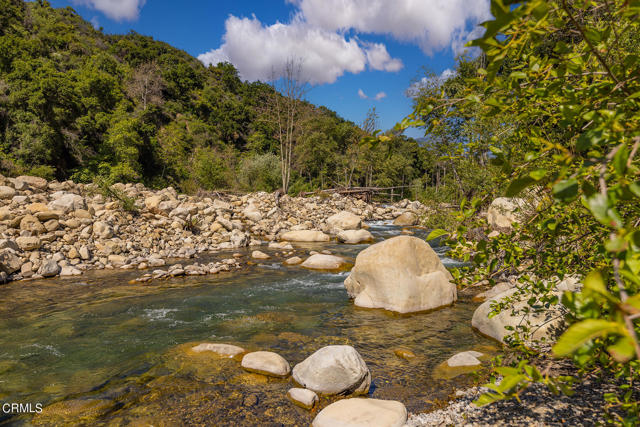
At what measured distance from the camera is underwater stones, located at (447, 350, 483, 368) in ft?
16.2

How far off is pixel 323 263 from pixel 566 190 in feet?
34.2

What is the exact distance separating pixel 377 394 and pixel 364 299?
133 inches

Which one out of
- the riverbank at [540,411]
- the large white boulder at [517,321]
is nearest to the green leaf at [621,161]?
the riverbank at [540,411]

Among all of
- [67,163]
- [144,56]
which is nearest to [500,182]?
[67,163]

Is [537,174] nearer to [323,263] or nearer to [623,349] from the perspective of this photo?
[623,349]

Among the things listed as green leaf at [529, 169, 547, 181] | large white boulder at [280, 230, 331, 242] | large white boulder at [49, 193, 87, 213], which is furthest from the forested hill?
large white boulder at [49, 193, 87, 213]

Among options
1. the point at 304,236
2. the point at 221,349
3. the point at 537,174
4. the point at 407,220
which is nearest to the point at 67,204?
the point at 304,236

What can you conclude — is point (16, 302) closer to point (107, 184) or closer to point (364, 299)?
point (364, 299)

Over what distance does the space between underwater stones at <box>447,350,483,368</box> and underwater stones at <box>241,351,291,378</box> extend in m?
2.36

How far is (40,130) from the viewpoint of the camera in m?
19.9

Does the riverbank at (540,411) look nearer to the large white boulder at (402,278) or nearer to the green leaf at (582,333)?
the green leaf at (582,333)

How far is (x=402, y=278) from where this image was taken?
294 inches

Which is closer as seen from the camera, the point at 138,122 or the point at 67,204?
the point at 67,204

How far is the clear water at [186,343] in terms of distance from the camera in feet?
13.7
